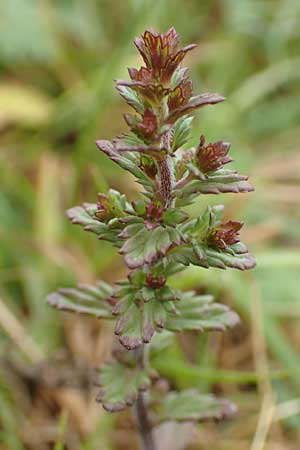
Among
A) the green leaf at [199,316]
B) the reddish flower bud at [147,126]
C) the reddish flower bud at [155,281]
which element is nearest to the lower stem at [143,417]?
the green leaf at [199,316]

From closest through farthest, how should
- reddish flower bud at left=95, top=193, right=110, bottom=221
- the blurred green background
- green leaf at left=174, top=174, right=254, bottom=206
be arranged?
1. green leaf at left=174, top=174, right=254, bottom=206
2. reddish flower bud at left=95, top=193, right=110, bottom=221
3. the blurred green background

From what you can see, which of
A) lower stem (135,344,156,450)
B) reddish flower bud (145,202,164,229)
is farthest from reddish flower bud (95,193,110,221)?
lower stem (135,344,156,450)

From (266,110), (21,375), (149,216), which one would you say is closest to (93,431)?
(21,375)

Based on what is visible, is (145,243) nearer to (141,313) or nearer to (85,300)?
(141,313)

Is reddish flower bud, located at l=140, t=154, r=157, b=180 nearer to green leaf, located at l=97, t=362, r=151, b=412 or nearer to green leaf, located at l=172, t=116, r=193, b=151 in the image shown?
green leaf, located at l=172, t=116, r=193, b=151

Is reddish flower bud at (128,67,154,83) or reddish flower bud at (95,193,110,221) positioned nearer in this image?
reddish flower bud at (128,67,154,83)

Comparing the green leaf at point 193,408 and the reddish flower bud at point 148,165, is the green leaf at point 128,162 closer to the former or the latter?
the reddish flower bud at point 148,165

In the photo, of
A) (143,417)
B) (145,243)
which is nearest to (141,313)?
(145,243)
